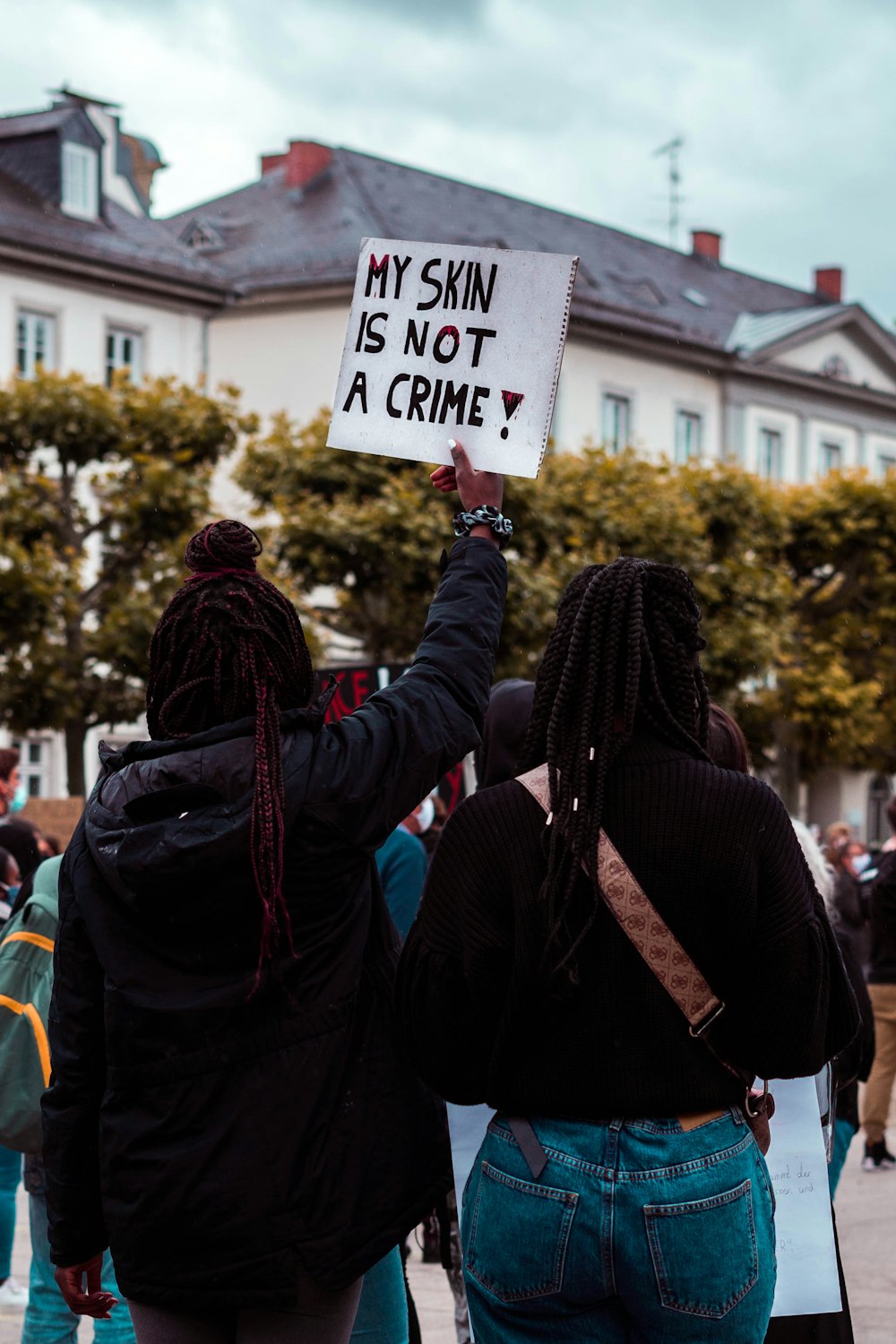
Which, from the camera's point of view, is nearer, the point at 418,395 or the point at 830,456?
the point at 418,395

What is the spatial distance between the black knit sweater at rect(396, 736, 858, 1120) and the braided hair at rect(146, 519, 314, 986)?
36 cm

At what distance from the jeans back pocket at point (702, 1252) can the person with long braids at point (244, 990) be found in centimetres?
44

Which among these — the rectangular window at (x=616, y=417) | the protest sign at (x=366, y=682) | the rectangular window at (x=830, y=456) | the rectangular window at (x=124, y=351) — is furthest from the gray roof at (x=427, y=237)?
the protest sign at (x=366, y=682)

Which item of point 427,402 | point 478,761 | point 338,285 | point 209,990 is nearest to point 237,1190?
point 209,990

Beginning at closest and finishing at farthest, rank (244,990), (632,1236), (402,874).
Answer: (632,1236) < (244,990) < (402,874)

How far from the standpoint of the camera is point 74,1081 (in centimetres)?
306

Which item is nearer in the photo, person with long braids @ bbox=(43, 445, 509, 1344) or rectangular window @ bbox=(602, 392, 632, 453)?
person with long braids @ bbox=(43, 445, 509, 1344)

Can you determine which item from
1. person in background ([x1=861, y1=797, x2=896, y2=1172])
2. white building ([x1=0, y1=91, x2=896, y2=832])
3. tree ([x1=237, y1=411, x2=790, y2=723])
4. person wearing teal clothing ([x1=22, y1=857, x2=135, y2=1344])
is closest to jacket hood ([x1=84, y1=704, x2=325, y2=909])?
person wearing teal clothing ([x1=22, y1=857, x2=135, y2=1344])

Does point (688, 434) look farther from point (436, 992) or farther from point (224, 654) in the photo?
point (436, 992)

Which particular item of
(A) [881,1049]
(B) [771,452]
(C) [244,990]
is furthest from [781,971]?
(B) [771,452]

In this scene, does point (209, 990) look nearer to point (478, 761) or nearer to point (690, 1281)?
point (690, 1281)

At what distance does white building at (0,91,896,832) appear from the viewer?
34.4 m

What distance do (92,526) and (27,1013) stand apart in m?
19.7

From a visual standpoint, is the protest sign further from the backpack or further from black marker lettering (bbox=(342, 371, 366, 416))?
black marker lettering (bbox=(342, 371, 366, 416))
